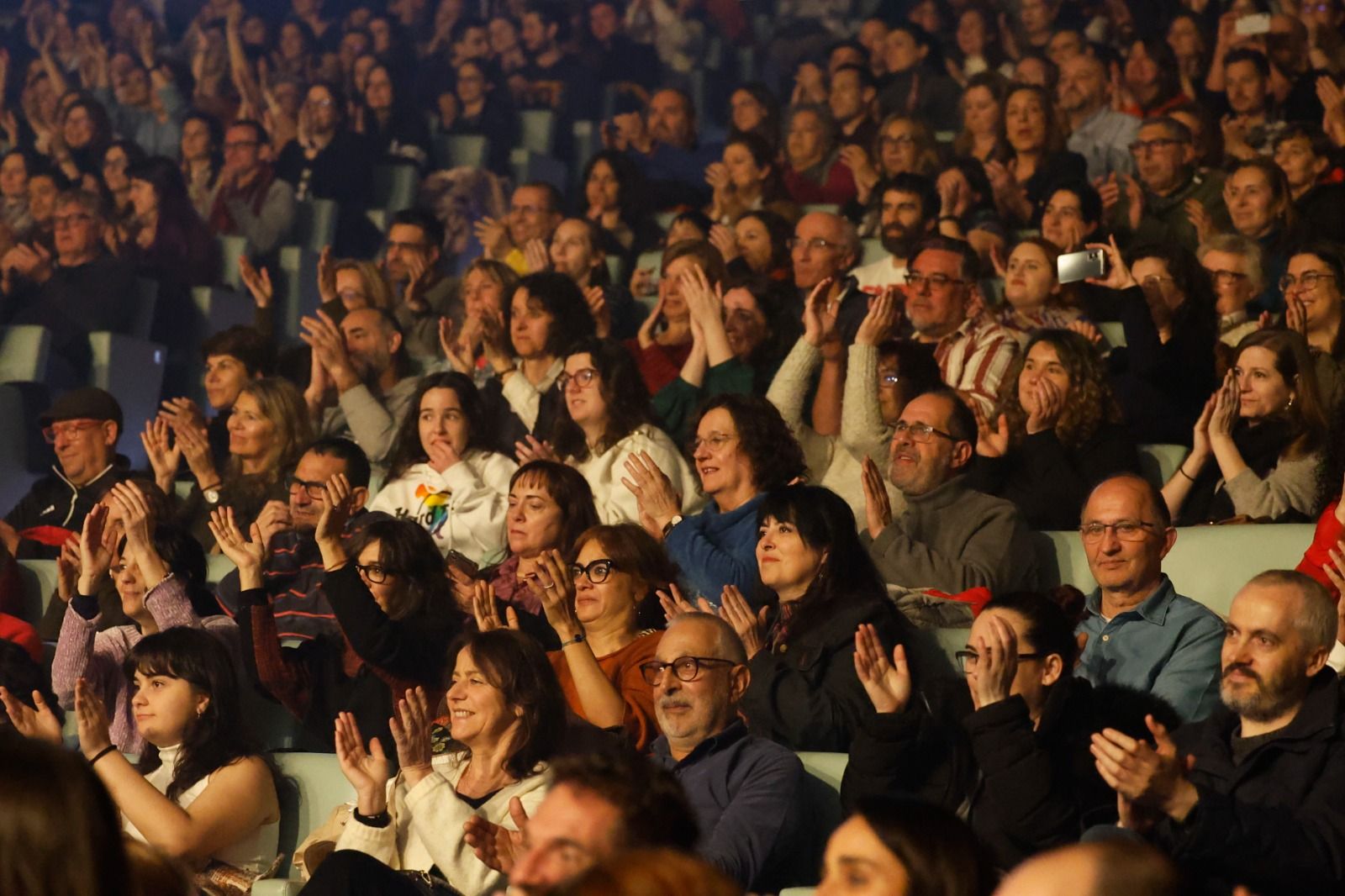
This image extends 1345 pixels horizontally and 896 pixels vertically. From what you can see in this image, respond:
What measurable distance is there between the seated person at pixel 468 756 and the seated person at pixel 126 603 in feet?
2.57

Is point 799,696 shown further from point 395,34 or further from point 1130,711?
point 395,34

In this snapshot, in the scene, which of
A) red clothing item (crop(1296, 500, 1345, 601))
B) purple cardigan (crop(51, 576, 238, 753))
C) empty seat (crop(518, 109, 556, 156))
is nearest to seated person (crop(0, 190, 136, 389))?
purple cardigan (crop(51, 576, 238, 753))

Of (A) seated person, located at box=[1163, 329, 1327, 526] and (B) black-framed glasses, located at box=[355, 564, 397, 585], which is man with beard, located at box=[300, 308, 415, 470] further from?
(A) seated person, located at box=[1163, 329, 1327, 526]

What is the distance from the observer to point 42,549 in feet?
16.4

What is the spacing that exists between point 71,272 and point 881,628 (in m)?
3.90

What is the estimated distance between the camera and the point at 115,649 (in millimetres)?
4133

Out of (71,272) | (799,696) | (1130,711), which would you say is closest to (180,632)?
(799,696)

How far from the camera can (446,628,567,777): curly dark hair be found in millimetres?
3367

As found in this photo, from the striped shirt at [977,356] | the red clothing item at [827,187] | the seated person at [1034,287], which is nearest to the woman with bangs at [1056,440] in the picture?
the striped shirt at [977,356]

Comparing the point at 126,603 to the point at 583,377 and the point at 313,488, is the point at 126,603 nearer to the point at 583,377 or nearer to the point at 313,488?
A: the point at 313,488

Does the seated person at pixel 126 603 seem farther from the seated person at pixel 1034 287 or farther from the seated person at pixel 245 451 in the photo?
the seated person at pixel 1034 287

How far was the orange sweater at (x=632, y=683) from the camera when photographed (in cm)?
358

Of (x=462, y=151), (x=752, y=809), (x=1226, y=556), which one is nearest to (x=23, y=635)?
(x=752, y=809)

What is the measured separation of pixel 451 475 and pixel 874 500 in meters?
1.13
